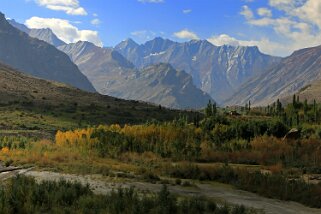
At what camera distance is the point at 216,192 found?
28.5 metres

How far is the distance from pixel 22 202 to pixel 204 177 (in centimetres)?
1759

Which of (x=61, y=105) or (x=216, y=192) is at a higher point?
(x=61, y=105)

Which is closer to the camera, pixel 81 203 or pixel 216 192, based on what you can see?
pixel 81 203

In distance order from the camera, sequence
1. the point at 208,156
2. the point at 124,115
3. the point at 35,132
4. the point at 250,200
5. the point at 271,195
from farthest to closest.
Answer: the point at 124,115 → the point at 35,132 → the point at 208,156 → the point at 271,195 → the point at 250,200

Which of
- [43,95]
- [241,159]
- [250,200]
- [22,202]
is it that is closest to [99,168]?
[250,200]

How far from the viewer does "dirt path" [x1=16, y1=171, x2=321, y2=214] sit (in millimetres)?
24794

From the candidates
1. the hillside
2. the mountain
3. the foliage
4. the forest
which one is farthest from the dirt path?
the mountain

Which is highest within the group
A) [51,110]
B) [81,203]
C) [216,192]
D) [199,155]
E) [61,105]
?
[61,105]

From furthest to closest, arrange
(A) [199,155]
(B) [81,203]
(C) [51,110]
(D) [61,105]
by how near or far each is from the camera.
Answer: (D) [61,105] → (C) [51,110] → (A) [199,155] → (B) [81,203]

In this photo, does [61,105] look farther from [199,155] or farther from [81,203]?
[81,203]

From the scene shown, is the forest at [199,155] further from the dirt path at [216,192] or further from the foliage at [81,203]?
the foliage at [81,203]

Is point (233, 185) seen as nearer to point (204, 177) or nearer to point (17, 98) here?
point (204, 177)

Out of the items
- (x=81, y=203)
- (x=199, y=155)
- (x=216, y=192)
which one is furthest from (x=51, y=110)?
(x=81, y=203)

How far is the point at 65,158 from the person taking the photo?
40.8 metres
